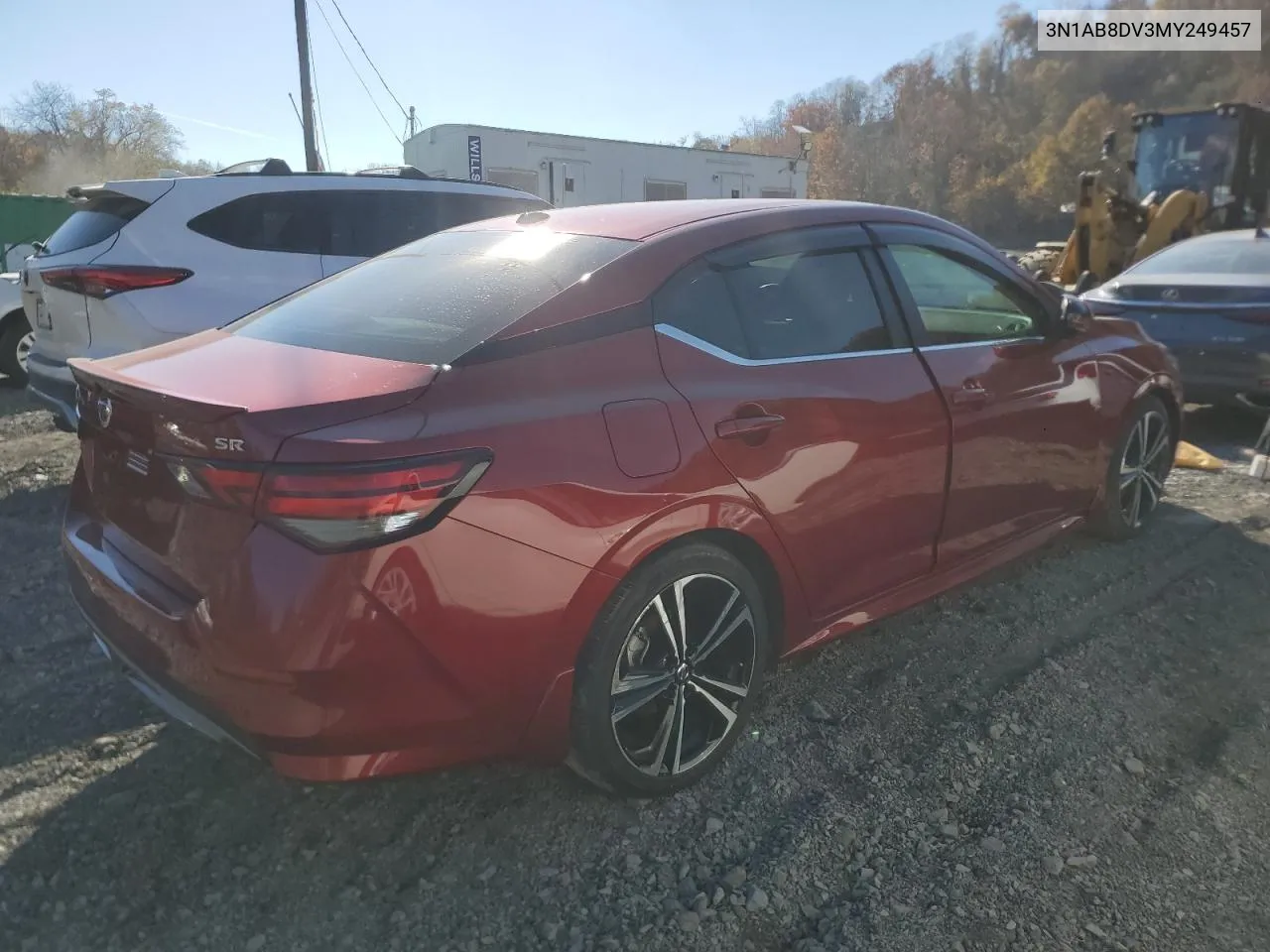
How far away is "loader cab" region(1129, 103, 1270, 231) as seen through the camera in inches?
524

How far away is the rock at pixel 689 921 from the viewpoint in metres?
2.15

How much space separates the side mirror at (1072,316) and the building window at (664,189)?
51.1 feet

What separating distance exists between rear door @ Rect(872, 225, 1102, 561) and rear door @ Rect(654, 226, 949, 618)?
5.4 inches

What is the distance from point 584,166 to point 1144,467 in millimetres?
14865

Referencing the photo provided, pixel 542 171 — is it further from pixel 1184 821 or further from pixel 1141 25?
pixel 1141 25

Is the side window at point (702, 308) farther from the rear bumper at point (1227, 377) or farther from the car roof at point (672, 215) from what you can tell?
the rear bumper at point (1227, 377)

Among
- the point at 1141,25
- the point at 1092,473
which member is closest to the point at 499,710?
the point at 1092,473

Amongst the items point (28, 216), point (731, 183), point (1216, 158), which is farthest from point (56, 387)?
point (28, 216)

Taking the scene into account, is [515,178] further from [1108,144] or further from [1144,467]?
[1144,467]

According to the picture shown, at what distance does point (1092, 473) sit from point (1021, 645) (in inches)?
42.4

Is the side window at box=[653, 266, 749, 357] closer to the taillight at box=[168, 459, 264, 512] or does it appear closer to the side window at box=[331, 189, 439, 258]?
the taillight at box=[168, 459, 264, 512]

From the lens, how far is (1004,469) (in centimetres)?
353

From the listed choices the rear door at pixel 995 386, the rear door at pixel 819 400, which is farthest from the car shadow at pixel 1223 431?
the rear door at pixel 819 400

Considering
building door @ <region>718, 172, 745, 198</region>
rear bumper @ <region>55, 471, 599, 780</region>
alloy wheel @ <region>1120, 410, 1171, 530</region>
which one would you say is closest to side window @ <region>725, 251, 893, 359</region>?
rear bumper @ <region>55, 471, 599, 780</region>
